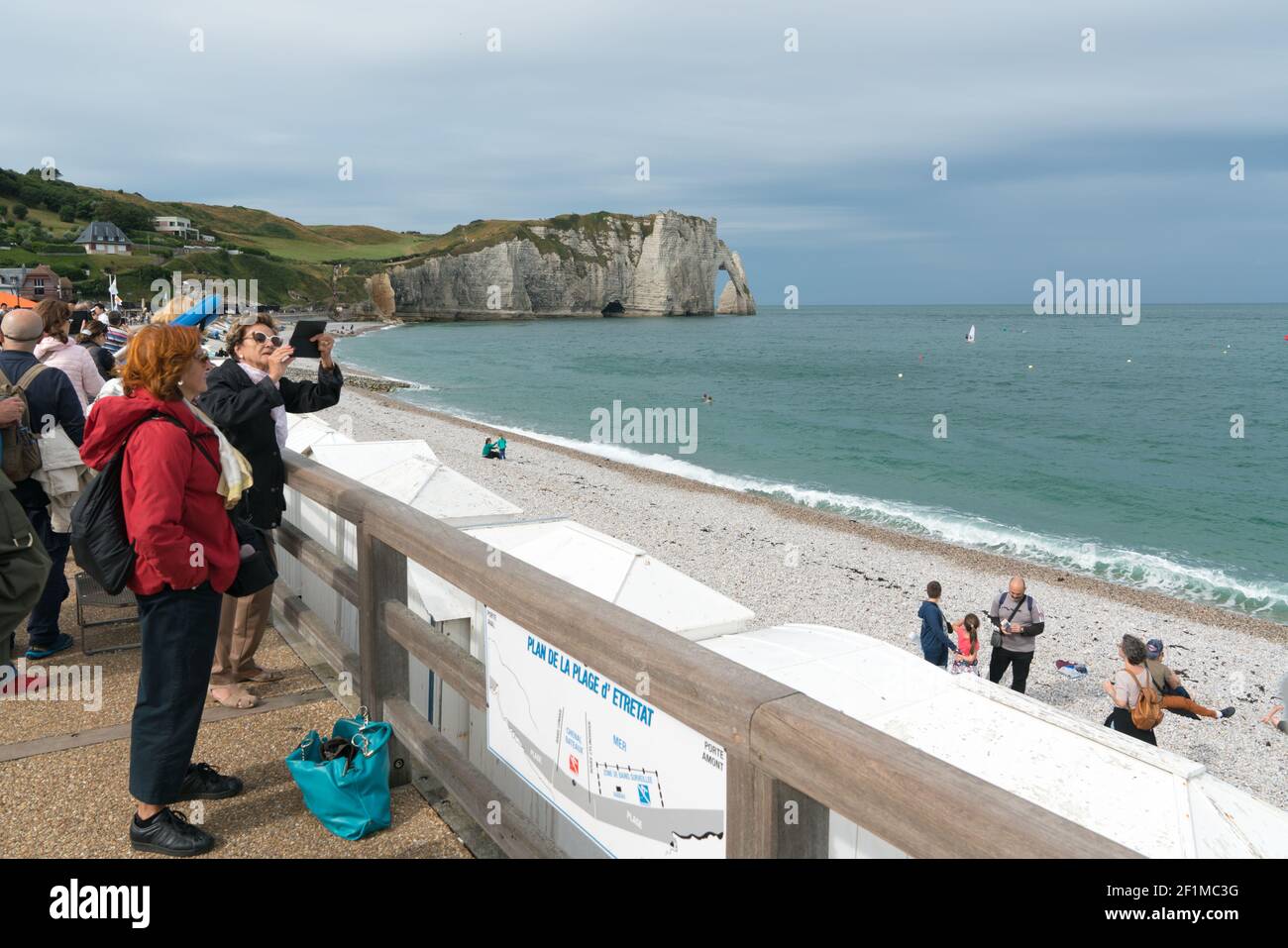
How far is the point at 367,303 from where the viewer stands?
163 m

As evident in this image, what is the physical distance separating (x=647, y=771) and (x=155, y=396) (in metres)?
2.34

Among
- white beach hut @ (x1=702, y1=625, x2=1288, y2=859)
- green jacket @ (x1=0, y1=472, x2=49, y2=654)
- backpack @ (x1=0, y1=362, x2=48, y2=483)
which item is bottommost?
white beach hut @ (x1=702, y1=625, x2=1288, y2=859)

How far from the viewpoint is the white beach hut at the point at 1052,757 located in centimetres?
397

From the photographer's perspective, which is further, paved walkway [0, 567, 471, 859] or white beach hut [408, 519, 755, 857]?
white beach hut [408, 519, 755, 857]

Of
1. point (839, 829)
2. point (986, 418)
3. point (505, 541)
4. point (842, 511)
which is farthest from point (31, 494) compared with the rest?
point (986, 418)

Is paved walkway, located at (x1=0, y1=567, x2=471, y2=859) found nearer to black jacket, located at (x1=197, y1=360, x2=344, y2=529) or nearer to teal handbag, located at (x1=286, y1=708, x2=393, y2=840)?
teal handbag, located at (x1=286, y1=708, x2=393, y2=840)

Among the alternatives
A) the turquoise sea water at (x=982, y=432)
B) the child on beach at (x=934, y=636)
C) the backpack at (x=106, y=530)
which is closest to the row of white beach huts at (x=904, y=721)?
the backpack at (x=106, y=530)

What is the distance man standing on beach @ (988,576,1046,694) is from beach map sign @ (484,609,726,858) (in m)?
10.2

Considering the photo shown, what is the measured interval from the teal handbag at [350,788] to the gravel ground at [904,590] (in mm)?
6883

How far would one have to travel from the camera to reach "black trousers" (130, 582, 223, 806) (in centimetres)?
359

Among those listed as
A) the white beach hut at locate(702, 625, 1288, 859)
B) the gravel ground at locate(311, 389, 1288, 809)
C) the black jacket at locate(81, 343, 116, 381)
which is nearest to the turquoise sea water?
the gravel ground at locate(311, 389, 1288, 809)

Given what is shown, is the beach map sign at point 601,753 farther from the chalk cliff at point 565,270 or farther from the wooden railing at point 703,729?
the chalk cliff at point 565,270

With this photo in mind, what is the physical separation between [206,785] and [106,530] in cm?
120
